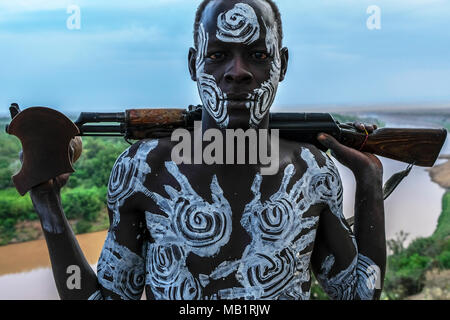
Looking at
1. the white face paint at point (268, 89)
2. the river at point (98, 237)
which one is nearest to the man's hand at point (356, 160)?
the white face paint at point (268, 89)

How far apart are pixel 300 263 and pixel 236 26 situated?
33.0 inches

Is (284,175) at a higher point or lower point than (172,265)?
higher

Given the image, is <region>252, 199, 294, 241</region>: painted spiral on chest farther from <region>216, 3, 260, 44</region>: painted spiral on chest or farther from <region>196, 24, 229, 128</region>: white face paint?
<region>216, 3, 260, 44</region>: painted spiral on chest

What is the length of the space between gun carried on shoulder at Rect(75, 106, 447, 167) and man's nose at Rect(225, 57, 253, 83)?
1.10 ft

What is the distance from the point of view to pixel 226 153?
207 centimetres

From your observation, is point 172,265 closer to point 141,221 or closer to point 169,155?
point 141,221

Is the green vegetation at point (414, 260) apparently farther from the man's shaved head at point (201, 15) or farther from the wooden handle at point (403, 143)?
the man's shaved head at point (201, 15)

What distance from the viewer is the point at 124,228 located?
6.90 feet

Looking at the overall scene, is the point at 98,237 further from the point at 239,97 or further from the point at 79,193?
the point at 239,97

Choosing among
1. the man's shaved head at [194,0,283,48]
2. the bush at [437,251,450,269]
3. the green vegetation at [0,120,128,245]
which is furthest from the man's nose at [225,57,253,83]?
the bush at [437,251,450,269]

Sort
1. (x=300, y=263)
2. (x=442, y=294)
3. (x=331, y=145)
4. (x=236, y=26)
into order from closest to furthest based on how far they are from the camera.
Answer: (x=236, y=26), (x=300, y=263), (x=331, y=145), (x=442, y=294)

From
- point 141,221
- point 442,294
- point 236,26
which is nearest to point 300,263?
point 141,221

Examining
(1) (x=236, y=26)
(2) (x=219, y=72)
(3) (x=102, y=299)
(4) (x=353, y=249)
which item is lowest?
(3) (x=102, y=299)

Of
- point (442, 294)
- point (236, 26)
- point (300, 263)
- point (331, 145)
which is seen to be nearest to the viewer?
point (236, 26)
